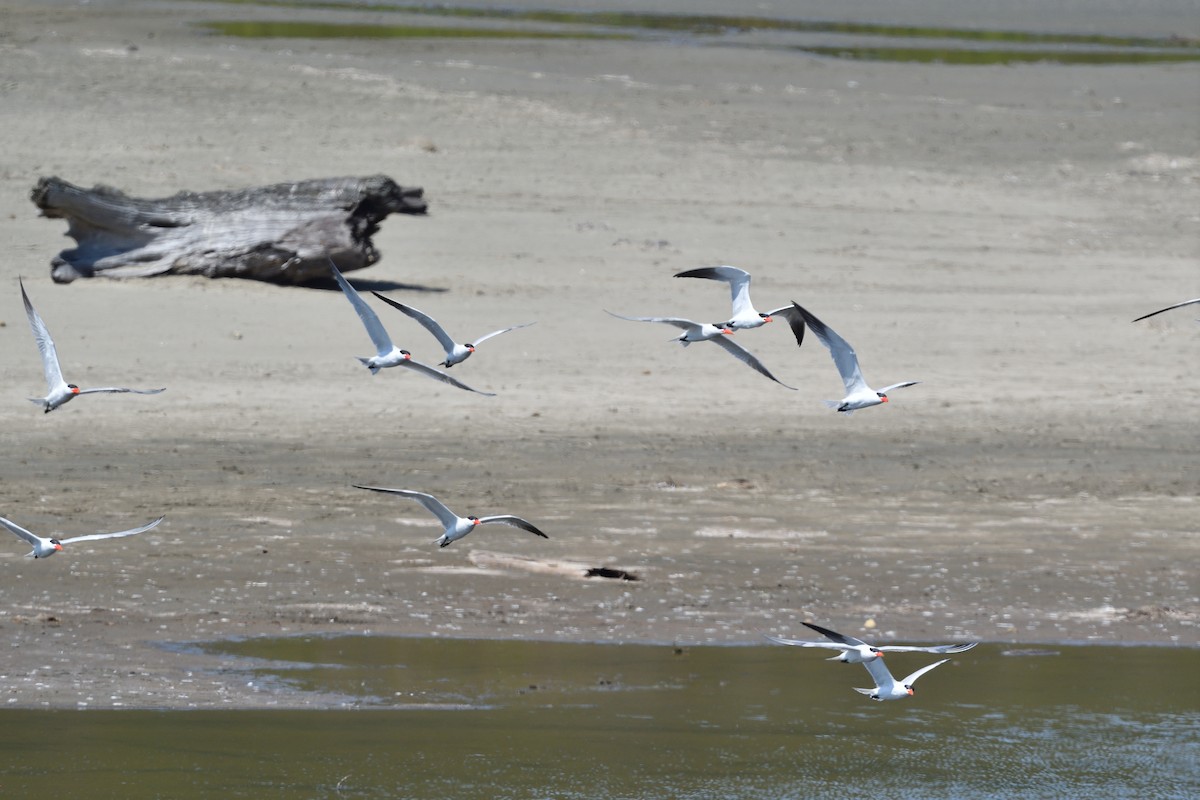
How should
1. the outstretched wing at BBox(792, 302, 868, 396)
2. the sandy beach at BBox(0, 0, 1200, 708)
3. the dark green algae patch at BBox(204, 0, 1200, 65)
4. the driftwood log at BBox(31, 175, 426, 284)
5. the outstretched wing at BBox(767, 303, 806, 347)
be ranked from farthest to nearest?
the dark green algae patch at BBox(204, 0, 1200, 65)
the driftwood log at BBox(31, 175, 426, 284)
the sandy beach at BBox(0, 0, 1200, 708)
the outstretched wing at BBox(792, 302, 868, 396)
the outstretched wing at BBox(767, 303, 806, 347)

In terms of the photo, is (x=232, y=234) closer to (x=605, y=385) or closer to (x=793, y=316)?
(x=605, y=385)

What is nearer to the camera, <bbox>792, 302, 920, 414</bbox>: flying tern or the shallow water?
<bbox>792, 302, 920, 414</bbox>: flying tern

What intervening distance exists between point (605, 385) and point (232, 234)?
4.41 meters

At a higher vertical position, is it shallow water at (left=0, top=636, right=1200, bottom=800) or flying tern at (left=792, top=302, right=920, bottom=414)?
flying tern at (left=792, top=302, right=920, bottom=414)

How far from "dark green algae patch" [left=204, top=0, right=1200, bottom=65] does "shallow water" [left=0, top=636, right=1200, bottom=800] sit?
79.8 feet

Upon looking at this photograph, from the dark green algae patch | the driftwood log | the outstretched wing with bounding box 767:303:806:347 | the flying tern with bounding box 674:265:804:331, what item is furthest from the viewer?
the dark green algae patch

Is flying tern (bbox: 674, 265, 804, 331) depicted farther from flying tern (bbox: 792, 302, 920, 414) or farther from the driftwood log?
the driftwood log

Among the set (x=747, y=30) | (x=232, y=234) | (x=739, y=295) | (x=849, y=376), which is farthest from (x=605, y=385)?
→ (x=747, y=30)

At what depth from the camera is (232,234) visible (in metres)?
18.5

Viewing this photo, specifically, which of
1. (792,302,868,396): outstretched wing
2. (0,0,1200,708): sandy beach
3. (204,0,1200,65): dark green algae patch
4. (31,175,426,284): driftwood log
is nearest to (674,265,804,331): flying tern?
(792,302,868,396): outstretched wing

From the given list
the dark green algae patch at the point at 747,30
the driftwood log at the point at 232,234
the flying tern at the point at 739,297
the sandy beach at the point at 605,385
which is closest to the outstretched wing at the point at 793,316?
the flying tern at the point at 739,297

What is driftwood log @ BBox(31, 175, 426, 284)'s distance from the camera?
18375 millimetres

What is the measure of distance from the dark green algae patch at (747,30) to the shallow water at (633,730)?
24330mm

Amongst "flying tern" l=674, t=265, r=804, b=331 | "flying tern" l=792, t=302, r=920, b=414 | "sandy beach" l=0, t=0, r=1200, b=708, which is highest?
"flying tern" l=674, t=265, r=804, b=331
